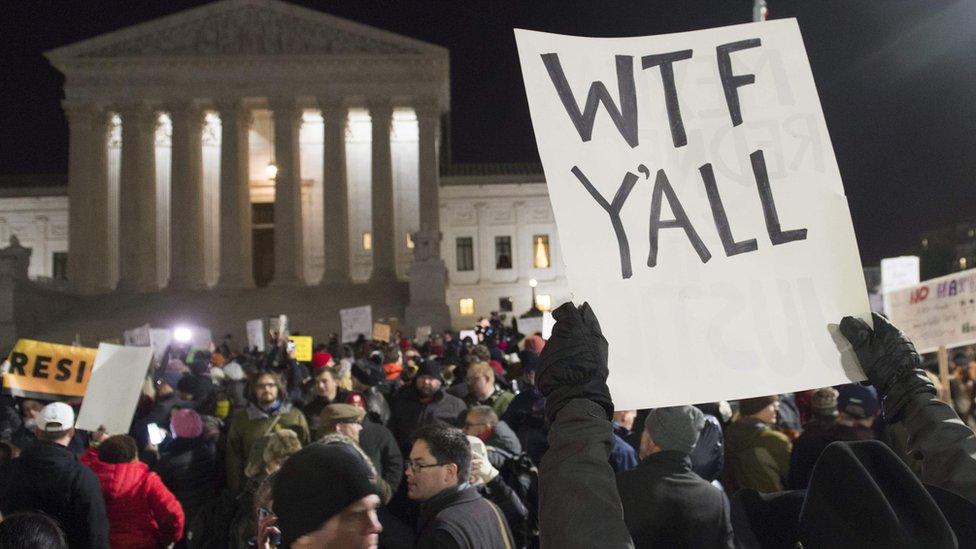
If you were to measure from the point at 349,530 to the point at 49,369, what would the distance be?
632 cm

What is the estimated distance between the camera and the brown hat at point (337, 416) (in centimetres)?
544

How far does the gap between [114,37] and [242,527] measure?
146 ft

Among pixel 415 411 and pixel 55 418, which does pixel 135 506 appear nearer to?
pixel 55 418

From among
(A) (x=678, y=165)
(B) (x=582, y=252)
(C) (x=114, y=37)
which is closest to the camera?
(B) (x=582, y=252)

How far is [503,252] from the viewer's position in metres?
53.3

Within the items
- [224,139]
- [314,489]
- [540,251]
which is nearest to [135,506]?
[314,489]

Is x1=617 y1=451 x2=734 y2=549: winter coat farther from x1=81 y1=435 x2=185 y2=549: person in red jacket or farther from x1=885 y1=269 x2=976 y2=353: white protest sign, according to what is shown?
x1=885 y1=269 x2=976 y2=353: white protest sign

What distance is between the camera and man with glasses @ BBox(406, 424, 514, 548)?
340 centimetres

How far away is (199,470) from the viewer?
21.7 feet

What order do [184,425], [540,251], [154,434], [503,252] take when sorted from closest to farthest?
[184,425]
[154,434]
[540,251]
[503,252]

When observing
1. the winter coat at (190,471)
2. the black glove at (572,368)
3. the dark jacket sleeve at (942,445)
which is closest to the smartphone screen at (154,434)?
the winter coat at (190,471)

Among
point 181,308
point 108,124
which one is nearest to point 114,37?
point 108,124

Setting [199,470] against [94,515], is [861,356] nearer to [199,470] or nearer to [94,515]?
[94,515]

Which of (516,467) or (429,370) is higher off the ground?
(429,370)
